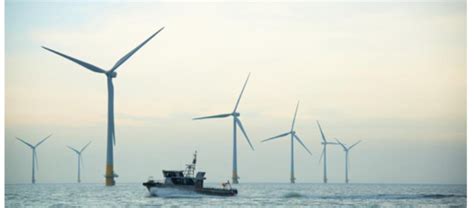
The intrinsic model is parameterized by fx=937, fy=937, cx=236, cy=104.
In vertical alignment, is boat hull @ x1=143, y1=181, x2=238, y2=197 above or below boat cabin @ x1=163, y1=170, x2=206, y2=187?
below

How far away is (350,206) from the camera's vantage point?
72188mm

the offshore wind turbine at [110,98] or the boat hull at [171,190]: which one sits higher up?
the offshore wind turbine at [110,98]

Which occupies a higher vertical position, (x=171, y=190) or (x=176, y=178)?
(x=176, y=178)

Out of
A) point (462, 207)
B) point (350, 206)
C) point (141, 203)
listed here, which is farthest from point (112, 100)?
point (462, 207)

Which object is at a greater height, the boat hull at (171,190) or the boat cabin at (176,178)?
the boat cabin at (176,178)

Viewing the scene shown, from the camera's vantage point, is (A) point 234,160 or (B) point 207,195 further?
(A) point 234,160

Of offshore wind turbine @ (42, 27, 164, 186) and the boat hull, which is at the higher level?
offshore wind turbine @ (42, 27, 164, 186)

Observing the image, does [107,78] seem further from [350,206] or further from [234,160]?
[234,160]
